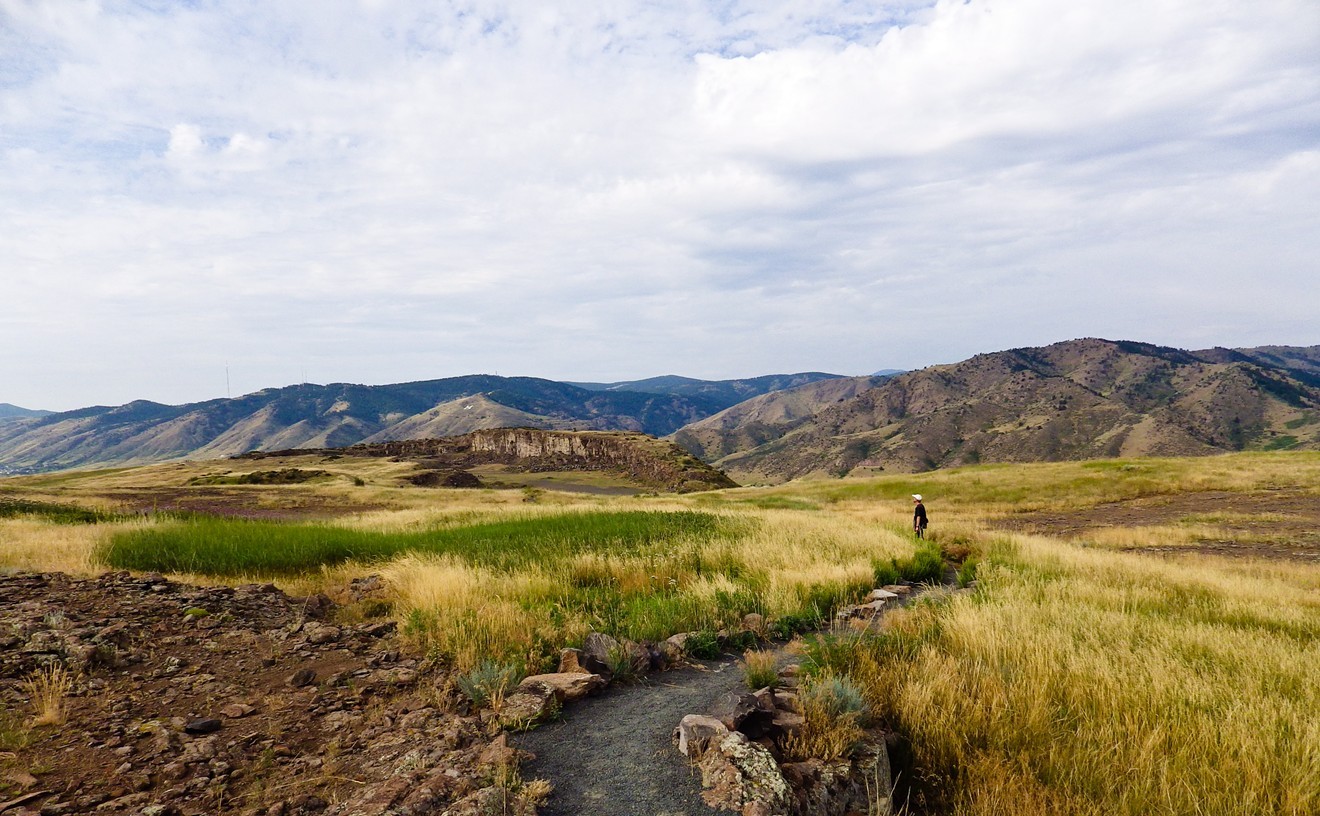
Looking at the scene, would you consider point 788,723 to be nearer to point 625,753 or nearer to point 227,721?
point 625,753

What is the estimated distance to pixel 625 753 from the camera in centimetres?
497

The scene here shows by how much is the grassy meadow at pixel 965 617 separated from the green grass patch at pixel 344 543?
0.08 m

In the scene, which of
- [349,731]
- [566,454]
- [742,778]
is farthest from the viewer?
[566,454]

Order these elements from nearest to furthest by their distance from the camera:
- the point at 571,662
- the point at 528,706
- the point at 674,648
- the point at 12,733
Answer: the point at 12,733 < the point at 528,706 < the point at 571,662 < the point at 674,648

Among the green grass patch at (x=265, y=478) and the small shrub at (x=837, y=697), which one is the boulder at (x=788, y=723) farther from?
the green grass patch at (x=265, y=478)

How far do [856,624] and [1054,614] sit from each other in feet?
9.25

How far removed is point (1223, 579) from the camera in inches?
484

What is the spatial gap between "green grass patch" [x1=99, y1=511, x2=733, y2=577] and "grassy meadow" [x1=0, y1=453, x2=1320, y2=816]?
8 centimetres

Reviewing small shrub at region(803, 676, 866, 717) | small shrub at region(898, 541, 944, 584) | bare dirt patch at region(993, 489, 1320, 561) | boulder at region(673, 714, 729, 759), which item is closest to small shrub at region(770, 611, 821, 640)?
small shrub at region(803, 676, 866, 717)

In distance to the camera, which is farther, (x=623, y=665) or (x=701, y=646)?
(x=701, y=646)

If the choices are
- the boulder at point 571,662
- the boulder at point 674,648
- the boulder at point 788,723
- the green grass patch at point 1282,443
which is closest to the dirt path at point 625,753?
the boulder at point 571,662

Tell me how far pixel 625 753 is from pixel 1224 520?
1298 inches

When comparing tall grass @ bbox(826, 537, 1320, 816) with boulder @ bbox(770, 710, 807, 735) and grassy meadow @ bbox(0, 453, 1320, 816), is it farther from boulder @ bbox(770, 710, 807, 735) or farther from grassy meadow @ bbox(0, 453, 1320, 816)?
boulder @ bbox(770, 710, 807, 735)

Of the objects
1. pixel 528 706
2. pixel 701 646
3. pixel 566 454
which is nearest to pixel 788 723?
pixel 528 706
